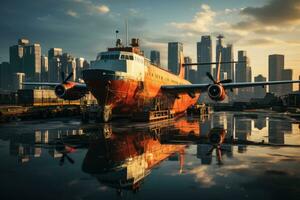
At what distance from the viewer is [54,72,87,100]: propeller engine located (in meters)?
36.9

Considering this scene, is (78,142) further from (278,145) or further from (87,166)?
(278,145)

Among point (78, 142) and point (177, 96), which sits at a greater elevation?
point (177, 96)

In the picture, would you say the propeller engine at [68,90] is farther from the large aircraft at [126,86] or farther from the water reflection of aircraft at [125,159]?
the water reflection of aircraft at [125,159]

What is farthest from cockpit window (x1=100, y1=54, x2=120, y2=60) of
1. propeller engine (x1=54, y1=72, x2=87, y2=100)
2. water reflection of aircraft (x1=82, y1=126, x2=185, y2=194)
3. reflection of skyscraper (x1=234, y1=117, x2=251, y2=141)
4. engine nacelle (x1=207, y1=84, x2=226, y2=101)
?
water reflection of aircraft (x1=82, y1=126, x2=185, y2=194)

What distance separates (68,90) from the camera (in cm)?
3753

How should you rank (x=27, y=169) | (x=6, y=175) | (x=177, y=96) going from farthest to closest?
(x=177, y=96) → (x=27, y=169) → (x=6, y=175)

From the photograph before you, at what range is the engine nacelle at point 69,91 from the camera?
3691 cm

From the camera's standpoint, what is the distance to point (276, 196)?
7.66 m

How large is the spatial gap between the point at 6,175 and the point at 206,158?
7725 millimetres

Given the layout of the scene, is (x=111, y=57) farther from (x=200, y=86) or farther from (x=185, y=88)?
(x=200, y=86)

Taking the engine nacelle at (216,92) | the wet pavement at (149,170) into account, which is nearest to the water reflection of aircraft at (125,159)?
the wet pavement at (149,170)

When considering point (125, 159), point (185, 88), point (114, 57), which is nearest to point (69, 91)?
point (114, 57)

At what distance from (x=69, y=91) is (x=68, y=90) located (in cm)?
34

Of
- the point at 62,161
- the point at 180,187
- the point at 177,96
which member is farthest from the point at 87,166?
the point at 177,96
